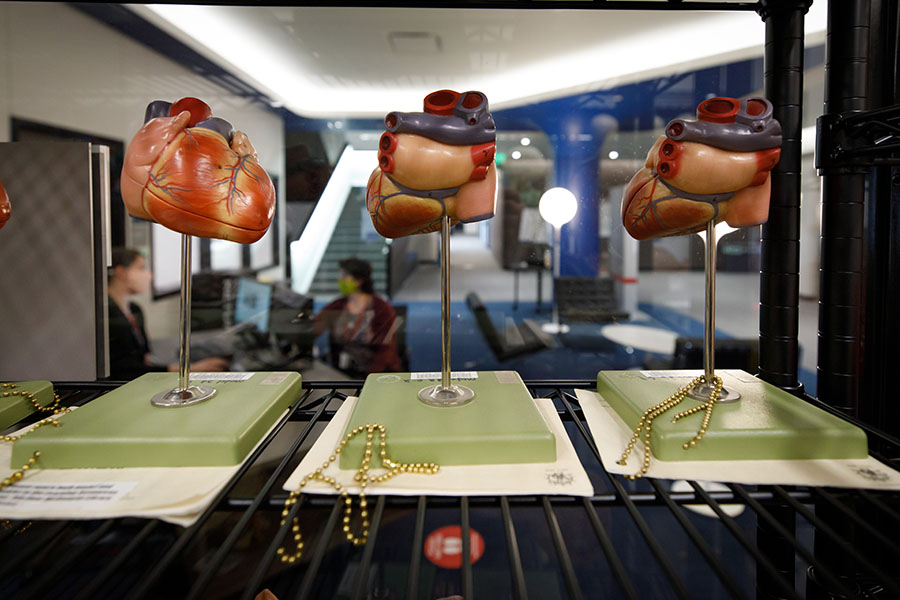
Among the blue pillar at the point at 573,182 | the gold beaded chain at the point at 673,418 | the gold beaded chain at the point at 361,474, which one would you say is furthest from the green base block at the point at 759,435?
the blue pillar at the point at 573,182

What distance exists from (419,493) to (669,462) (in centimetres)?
25

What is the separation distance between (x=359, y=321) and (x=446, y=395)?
1956 millimetres

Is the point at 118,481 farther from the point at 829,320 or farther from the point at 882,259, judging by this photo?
the point at 882,259

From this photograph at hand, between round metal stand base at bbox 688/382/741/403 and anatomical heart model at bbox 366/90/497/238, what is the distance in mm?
317

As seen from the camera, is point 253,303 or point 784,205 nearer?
point 784,205

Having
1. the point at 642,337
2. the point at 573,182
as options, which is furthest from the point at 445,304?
the point at 642,337

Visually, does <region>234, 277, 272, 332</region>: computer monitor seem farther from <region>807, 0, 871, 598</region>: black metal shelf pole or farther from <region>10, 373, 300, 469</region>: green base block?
<region>807, 0, 871, 598</region>: black metal shelf pole

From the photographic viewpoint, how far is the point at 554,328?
3.20 m

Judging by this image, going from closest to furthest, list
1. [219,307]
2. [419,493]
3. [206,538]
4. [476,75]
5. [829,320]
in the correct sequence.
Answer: [419,493] < [829,320] < [206,538] < [219,307] < [476,75]

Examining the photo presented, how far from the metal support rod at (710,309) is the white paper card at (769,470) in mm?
143

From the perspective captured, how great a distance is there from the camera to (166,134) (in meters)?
0.56

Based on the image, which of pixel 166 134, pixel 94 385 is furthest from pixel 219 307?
pixel 166 134

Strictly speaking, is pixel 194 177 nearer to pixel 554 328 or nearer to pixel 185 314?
pixel 185 314

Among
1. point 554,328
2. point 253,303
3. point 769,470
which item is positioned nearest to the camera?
point 769,470
